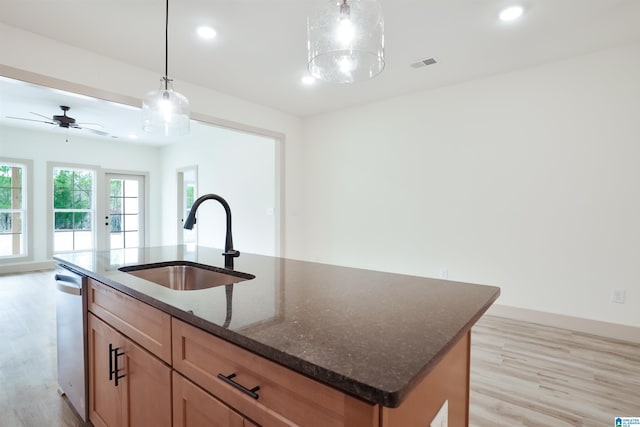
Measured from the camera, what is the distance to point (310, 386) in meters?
0.66

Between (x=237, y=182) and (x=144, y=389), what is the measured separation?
4.77m

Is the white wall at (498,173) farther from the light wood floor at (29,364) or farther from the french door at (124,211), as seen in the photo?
the french door at (124,211)

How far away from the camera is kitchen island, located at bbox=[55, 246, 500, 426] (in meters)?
0.61

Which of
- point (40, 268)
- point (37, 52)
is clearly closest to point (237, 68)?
point (37, 52)

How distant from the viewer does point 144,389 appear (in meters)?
1.20

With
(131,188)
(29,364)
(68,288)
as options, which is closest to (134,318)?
(68,288)

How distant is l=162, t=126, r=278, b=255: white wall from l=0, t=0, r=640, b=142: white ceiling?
1.83m

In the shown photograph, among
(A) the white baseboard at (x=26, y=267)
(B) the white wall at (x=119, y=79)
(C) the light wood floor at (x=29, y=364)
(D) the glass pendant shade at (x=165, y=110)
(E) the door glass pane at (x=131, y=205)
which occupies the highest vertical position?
(B) the white wall at (x=119, y=79)

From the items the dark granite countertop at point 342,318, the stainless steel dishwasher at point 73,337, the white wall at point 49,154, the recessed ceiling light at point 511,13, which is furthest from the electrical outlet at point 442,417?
the white wall at point 49,154

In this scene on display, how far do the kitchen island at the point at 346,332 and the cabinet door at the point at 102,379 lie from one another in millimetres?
274

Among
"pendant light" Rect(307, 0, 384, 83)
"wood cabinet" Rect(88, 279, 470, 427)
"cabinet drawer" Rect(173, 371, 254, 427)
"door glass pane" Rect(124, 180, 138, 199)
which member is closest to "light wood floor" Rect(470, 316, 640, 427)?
"wood cabinet" Rect(88, 279, 470, 427)

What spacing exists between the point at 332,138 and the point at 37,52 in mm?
3407

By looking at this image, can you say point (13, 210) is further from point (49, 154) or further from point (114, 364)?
point (114, 364)

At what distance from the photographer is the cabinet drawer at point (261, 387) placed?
62cm
